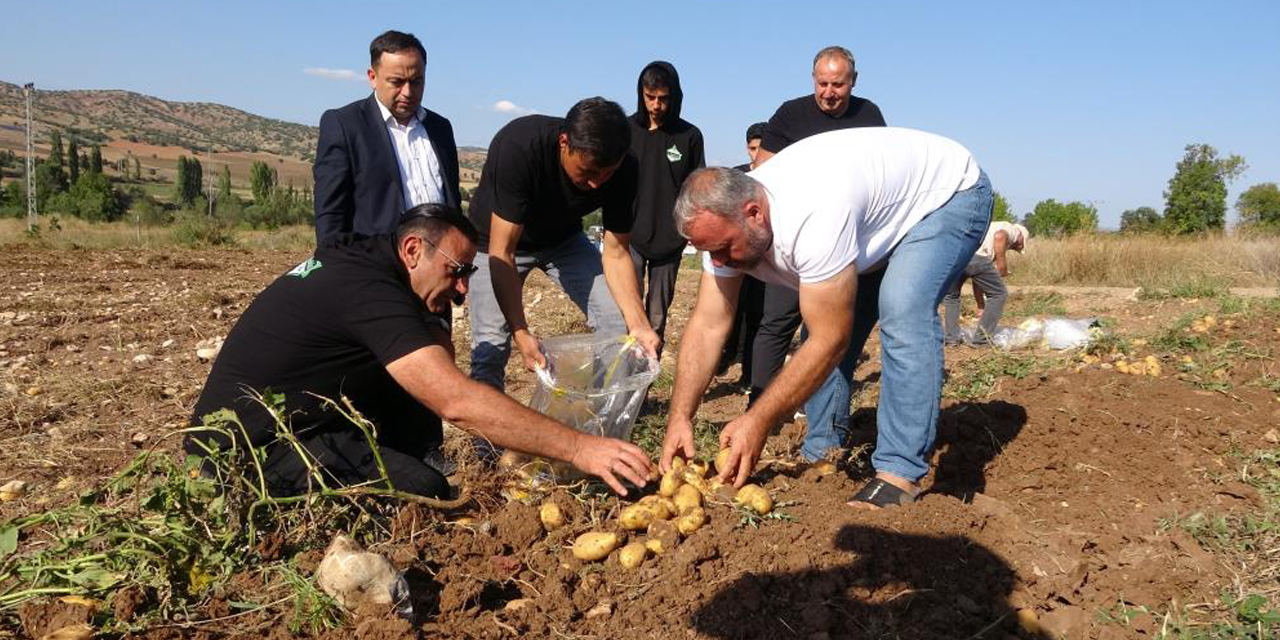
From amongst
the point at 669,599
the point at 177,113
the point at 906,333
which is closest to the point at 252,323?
the point at 669,599

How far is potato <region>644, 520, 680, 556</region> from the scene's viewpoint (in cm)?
262

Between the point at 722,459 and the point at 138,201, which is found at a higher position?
the point at 722,459

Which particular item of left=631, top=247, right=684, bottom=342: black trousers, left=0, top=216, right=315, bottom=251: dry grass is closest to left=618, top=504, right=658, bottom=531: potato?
A: left=631, top=247, right=684, bottom=342: black trousers

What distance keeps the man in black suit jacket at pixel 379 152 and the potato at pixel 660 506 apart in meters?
1.87

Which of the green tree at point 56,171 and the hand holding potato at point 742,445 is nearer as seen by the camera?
the hand holding potato at point 742,445

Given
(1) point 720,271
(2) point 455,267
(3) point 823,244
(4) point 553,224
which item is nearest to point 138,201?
(4) point 553,224

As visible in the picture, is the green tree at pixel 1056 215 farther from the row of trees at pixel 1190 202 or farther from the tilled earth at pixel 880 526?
the tilled earth at pixel 880 526

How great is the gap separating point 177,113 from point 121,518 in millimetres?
132868

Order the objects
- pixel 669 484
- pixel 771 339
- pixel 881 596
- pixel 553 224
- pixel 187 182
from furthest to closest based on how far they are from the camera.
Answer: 1. pixel 187 182
2. pixel 771 339
3. pixel 553 224
4. pixel 669 484
5. pixel 881 596

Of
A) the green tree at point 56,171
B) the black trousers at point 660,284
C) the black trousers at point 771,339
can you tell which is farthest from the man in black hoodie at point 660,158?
the green tree at point 56,171

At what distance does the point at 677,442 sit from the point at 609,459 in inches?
19.2

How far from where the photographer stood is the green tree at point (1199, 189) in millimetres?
32344

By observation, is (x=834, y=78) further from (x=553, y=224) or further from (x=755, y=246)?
(x=755, y=246)

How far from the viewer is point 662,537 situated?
2658 mm
